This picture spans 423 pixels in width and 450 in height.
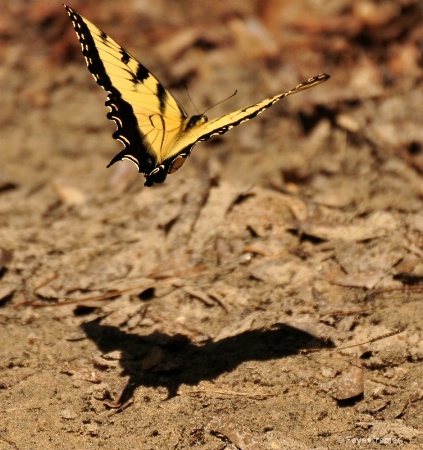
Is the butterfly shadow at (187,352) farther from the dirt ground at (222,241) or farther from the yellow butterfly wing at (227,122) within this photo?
the yellow butterfly wing at (227,122)

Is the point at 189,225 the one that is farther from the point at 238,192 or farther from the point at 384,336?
the point at 384,336

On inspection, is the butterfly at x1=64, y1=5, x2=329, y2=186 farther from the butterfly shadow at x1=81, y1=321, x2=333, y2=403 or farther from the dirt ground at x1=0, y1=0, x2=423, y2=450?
the butterfly shadow at x1=81, y1=321, x2=333, y2=403

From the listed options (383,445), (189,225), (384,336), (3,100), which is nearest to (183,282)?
(189,225)

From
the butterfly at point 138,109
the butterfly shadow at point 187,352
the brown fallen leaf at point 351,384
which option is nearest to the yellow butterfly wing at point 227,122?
the butterfly at point 138,109

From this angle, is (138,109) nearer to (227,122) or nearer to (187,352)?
(227,122)

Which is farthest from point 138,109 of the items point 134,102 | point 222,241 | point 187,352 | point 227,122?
point 187,352

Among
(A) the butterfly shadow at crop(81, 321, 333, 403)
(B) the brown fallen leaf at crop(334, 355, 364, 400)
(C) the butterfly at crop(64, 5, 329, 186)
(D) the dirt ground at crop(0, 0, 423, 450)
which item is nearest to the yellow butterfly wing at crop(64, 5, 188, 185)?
(C) the butterfly at crop(64, 5, 329, 186)
